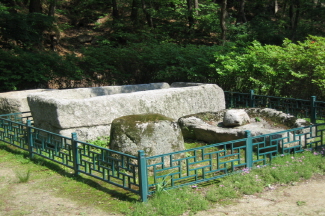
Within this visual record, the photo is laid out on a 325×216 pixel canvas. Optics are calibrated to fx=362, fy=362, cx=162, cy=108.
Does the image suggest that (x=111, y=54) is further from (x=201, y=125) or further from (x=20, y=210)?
(x=20, y=210)

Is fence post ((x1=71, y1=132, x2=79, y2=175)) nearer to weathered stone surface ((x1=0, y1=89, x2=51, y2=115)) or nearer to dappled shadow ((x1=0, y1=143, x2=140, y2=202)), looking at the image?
dappled shadow ((x1=0, y1=143, x2=140, y2=202))

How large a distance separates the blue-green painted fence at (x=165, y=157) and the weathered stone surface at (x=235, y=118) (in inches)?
27.1

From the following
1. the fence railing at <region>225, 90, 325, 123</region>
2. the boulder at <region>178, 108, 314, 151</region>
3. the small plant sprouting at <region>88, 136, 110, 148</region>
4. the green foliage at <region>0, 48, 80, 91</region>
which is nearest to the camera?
the boulder at <region>178, 108, 314, 151</region>

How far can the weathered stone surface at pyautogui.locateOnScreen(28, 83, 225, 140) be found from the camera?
755 cm

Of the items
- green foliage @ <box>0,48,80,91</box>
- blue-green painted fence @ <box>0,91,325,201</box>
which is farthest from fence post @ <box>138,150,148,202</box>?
green foliage @ <box>0,48,80,91</box>

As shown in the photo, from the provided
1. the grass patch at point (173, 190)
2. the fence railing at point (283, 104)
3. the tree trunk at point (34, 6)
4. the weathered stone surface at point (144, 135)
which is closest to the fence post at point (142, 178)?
the grass patch at point (173, 190)

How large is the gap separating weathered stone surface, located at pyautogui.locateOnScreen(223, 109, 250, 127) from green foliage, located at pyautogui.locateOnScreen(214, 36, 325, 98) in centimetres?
307

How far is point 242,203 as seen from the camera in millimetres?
5016

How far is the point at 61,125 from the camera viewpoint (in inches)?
293

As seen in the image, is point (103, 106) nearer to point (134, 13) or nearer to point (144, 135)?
point (144, 135)

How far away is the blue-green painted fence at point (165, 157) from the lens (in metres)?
5.38

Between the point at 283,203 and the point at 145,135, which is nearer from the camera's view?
the point at 283,203

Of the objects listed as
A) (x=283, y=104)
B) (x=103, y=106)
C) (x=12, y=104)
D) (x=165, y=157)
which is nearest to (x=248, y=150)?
(x=165, y=157)

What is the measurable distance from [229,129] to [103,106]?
281 centimetres
